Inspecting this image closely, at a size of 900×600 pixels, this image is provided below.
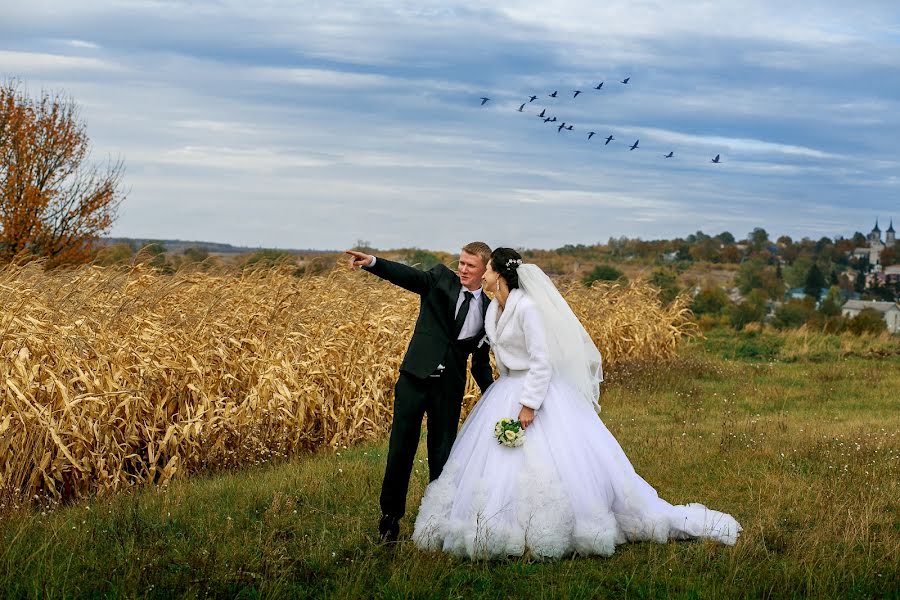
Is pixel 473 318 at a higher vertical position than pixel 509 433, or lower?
higher

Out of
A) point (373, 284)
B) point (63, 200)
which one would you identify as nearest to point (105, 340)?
point (373, 284)

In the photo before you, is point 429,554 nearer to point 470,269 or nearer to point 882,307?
point 470,269

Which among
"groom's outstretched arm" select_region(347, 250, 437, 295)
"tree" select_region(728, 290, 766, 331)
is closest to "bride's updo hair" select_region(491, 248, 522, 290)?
"groom's outstretched arm" select_region(347, 250, 437, 295)

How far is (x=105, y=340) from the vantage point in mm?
9336

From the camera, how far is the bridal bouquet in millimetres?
6062

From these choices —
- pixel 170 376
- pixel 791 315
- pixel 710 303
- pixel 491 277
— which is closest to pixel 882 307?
pixel 791 315

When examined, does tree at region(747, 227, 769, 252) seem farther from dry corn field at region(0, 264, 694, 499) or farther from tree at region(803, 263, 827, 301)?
dry corn field at region(0, 264, 694, 499)

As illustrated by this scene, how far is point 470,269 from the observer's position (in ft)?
20.7

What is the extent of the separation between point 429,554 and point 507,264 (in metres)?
1.96

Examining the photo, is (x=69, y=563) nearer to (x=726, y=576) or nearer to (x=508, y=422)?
(x=508, y=422)

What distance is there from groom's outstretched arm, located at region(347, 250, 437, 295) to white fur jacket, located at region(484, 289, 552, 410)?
20.2 inches

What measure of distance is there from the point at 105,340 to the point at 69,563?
12.7 ft

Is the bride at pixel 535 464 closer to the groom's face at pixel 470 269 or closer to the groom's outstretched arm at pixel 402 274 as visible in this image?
the groom's face at pixel 470 269

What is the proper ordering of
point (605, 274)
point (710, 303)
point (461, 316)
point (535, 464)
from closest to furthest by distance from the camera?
point (535, 464), point (461, 316), point (605, 274), point (710, 303)
